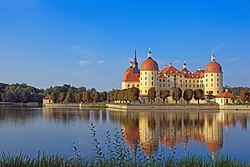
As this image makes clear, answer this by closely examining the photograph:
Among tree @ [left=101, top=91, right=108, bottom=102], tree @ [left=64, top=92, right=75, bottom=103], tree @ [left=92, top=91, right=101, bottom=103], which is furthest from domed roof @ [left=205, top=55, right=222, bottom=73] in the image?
tree @ [left=64, top=92, right=75, bottom=103]

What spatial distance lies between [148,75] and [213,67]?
14.2 meters

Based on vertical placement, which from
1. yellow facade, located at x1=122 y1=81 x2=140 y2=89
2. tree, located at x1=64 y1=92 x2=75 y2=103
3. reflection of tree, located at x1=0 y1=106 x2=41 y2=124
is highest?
yellow facade, located at x1=122 y1=81 x2=140 y2=89

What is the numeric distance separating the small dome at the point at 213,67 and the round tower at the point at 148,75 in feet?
36.3

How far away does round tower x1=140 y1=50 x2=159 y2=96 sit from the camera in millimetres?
72625

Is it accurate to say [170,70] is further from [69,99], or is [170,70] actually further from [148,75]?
[69,99]

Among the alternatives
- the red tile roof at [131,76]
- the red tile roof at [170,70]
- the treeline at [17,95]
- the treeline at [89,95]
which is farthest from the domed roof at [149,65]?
the treeline at [17,95]

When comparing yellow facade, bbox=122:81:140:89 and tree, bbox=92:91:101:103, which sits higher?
yellow facade, bbox=122:81:140:89

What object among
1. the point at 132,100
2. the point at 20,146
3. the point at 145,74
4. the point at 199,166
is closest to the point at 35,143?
the point at 20,146

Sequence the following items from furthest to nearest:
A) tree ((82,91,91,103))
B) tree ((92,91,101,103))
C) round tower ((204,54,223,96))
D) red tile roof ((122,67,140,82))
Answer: red tile roof ((122,67,140,82))
tree ((92,91,101,103))
tree ((82,91,91,103))
round tower ((204,54,223,96))

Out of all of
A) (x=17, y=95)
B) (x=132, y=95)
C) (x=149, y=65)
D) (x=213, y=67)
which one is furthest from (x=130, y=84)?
(x=17, y=95)

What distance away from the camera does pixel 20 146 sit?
58.6 ft

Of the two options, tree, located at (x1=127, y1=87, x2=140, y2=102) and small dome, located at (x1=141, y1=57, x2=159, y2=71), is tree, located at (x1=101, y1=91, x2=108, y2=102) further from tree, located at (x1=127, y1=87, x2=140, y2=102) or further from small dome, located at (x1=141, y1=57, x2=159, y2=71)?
tree, located at (x1=127, y1=87, x2=140, y2=102)

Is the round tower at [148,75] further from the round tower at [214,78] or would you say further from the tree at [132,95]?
the round tower at [214,78]

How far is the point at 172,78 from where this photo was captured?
76.8 meters
